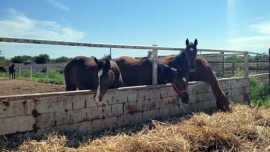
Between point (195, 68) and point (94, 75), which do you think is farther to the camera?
point (195, 68)

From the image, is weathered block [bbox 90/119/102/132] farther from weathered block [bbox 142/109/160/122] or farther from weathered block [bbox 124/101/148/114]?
weathered block [bbox 142/109/160/122]

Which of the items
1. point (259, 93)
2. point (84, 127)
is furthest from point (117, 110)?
point (259, 93)

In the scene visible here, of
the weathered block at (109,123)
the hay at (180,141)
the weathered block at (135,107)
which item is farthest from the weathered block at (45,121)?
the weathered block at (135,107)

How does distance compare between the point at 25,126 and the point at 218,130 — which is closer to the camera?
the point at 25,126

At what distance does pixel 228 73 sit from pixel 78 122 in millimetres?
10611

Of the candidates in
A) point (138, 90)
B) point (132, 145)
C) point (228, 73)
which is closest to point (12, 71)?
point (228, 73)

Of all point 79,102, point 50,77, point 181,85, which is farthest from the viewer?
point 50,77

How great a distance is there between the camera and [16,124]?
388 cm

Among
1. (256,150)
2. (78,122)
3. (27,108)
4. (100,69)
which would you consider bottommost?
(256,150)

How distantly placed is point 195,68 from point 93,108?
2863mm

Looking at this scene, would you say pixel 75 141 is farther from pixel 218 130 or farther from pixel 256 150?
pixel 256 150

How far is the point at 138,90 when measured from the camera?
18.3ft

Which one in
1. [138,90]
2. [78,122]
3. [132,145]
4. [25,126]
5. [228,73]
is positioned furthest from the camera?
[228,73]

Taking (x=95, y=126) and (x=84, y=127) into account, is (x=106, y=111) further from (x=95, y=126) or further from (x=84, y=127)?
(x=84, y=127)
